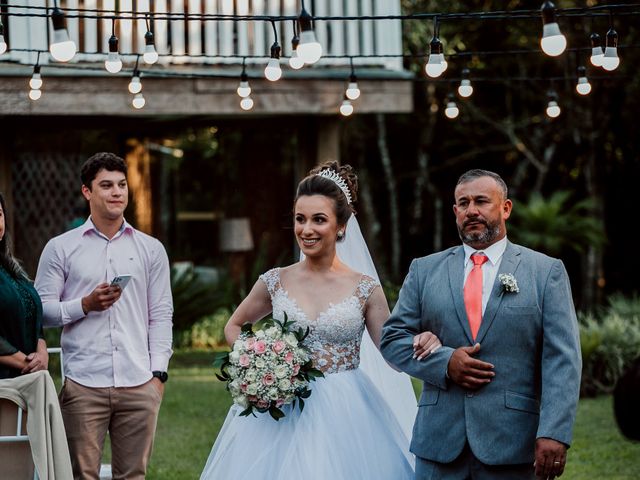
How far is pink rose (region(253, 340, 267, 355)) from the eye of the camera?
4.60m

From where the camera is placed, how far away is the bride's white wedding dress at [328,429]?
462 centimetres

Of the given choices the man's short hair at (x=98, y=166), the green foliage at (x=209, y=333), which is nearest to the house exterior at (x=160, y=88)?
the green foliage at (x=209, y=333)

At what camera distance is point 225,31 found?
10.9 metres

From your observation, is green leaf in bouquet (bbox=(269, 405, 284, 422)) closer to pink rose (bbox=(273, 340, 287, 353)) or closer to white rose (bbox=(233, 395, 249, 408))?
white rose (bbox=(233, 395, 249, 408))

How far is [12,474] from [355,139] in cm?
1550

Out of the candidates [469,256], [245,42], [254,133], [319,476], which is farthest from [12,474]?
[254,133]

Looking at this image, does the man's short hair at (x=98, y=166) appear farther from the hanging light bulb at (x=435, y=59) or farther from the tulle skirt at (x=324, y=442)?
the hanging light bulb at (x=435, y=59)

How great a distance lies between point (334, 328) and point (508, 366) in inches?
39.9

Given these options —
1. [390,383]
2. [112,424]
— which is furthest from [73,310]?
[390,383]

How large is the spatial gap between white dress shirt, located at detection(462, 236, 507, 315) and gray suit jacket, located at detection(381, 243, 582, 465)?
34mm

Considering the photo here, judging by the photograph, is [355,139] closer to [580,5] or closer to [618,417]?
[580,5]

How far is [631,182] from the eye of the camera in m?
18.5

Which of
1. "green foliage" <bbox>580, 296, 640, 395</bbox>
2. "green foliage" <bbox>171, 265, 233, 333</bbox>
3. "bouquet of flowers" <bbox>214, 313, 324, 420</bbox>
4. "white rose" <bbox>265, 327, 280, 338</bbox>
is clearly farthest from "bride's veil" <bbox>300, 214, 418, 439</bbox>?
"green foliage" <bbox>171, 265, 233, 333</bbox>

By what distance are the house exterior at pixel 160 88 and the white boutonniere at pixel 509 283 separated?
4624 millimetres
